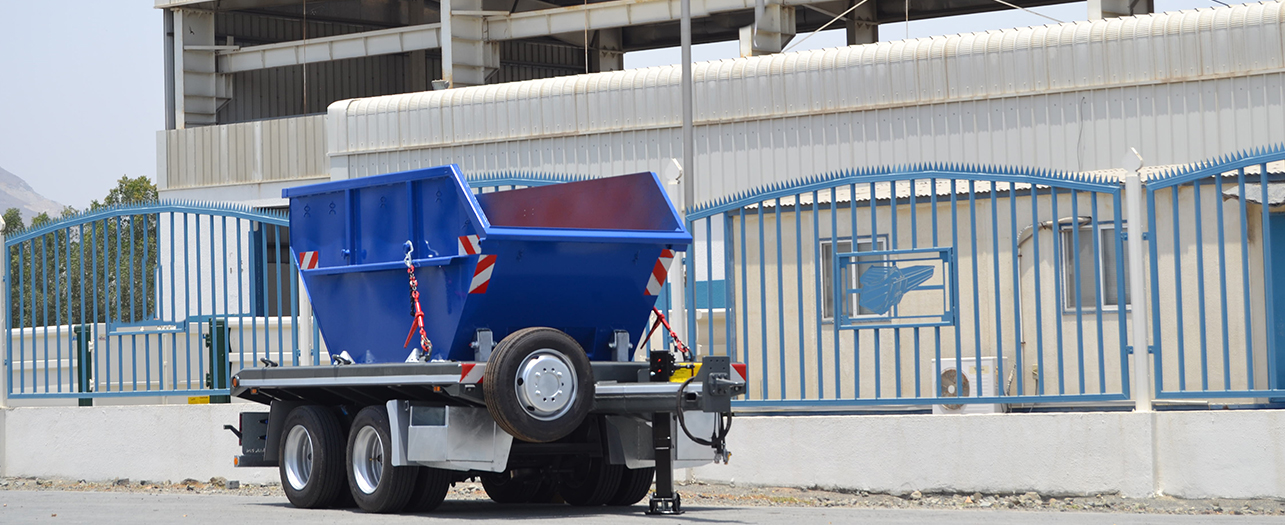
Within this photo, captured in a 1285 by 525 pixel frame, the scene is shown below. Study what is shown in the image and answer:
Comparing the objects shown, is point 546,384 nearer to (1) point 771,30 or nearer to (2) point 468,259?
(2) point 468,259

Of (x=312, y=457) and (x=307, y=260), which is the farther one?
(x=307, y=260)

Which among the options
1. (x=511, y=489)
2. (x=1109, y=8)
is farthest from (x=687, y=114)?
(x=511, y=489)

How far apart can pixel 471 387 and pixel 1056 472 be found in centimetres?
439

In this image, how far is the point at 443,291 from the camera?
9.23m

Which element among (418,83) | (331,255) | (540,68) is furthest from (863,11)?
(331,255)

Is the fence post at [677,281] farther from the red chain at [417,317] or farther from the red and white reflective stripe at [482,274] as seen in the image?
the red and white reflective stripe at [482,274]

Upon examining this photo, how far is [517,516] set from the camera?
9438 millimetres

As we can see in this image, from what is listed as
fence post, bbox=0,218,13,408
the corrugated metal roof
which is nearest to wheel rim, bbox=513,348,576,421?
fence post, bbox=0,218,13,408

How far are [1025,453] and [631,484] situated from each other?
2.91m

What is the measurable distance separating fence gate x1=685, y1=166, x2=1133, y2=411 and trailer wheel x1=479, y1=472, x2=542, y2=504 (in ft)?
6.45

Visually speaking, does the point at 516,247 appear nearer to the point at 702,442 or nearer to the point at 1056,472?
the point at 702,442

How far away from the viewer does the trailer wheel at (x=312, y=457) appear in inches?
394

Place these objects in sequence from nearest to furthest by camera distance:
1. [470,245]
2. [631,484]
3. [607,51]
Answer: [470,245], [631,484], [607,51]

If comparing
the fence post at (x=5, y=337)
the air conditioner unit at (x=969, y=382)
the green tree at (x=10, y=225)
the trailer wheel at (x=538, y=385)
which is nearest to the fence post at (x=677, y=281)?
the air conditioner unit at (x=969, y=382)
